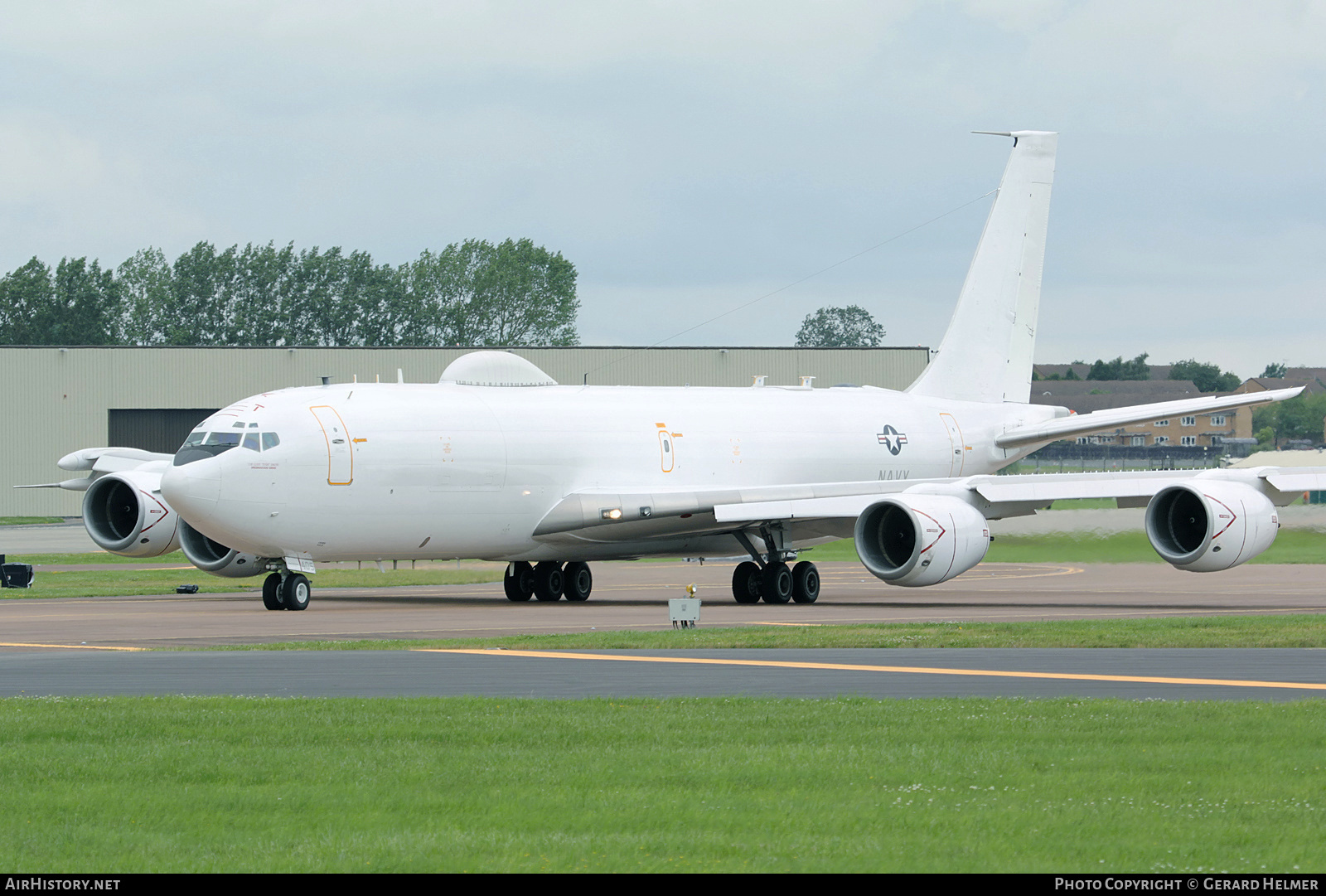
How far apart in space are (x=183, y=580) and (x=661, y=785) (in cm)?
3578

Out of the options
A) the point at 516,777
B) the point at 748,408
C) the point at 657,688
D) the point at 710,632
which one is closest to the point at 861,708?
the point at 657,688

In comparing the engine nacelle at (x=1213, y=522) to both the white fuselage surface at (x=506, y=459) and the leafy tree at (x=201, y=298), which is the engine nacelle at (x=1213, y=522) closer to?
the white fuselage surface at (x=506, y=459)

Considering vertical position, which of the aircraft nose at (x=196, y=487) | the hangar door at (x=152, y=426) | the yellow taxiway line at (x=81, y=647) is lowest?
the yellow taxiway line at (x=81, y=647)

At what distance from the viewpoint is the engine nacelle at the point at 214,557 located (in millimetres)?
34969

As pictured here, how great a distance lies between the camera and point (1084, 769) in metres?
11.8

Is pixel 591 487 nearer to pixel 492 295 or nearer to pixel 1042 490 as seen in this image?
pixel 1042 490

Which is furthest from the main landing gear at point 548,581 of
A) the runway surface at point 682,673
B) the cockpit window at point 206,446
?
the runway surface at point 682,673

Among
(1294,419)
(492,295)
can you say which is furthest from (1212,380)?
(492,295)

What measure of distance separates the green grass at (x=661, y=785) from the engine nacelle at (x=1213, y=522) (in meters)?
18.0

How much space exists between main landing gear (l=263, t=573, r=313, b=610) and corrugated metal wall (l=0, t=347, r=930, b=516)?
1600 inches

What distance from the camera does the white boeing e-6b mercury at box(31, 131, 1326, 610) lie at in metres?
31.3

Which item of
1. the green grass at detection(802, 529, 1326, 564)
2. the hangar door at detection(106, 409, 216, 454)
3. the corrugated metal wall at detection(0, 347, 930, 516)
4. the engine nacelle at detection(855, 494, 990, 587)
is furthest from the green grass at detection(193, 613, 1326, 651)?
the hangar door at detection(106, 409, 216, 454)

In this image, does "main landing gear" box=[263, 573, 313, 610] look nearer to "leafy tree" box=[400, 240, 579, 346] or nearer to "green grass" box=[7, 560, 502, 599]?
"green grass" box=[7, 560, 502, 599]

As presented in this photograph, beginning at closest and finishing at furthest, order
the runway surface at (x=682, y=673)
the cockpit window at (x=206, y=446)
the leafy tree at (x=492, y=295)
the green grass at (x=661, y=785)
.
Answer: the green grass at (x=661, y=785) < the runway surface at (x=682, y=673) < the cockpit window at (x=206, y=446) < the leafy tree at (x=492, y=295)
